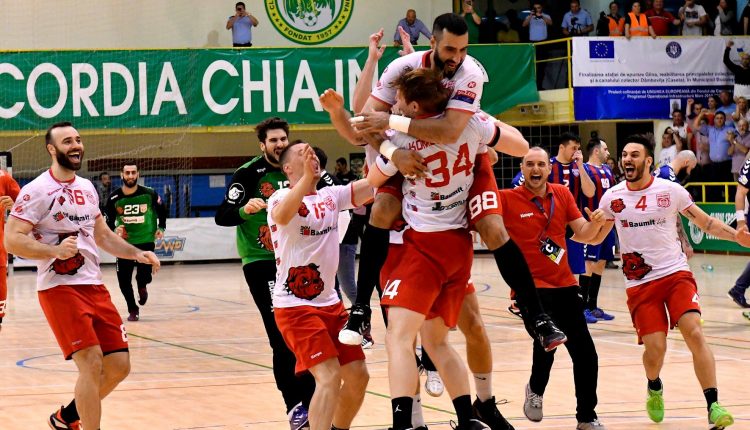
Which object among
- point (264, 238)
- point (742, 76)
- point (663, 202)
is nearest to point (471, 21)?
point (742, 76)

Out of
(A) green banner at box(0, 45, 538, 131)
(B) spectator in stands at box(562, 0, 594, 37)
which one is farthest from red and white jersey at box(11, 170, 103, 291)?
(B) spectator in stands at box(562, 0, 594, 37)

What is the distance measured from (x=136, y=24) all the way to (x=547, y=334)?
78.7ft

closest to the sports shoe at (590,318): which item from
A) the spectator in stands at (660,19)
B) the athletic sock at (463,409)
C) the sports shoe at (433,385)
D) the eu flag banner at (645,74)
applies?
the sports shoe at (433,385)

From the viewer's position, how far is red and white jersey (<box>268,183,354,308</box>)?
7281mm

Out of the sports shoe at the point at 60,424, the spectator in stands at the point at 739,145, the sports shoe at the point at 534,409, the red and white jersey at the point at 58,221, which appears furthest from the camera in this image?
the spectator in stands at the point at 739,145

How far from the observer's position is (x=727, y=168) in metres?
26.5

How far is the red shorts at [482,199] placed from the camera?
269 inches

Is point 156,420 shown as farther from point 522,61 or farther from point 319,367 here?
point 522,61

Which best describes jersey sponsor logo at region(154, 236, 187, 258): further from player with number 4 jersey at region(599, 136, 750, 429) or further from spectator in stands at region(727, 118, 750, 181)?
player with number 4 jersey at region(599, 136, 750, 429)

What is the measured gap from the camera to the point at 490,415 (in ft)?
25.4

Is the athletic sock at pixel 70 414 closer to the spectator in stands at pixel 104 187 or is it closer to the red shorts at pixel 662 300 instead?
the red shorts at pixel 662 300

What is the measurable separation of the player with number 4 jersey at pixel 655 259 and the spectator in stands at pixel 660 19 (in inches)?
803

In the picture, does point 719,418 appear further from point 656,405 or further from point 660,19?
point 660,19

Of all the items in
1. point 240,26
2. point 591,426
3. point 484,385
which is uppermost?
point 240,26
